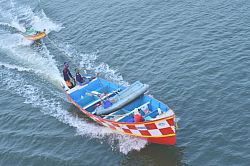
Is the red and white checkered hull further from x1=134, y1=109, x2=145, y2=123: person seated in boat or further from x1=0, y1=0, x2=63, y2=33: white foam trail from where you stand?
x1=0, y1=0, x2=63, y2=33: white foam trail

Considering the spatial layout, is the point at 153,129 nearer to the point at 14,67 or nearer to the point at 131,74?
the point at 131,74

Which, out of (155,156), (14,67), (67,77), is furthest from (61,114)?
(14,67)

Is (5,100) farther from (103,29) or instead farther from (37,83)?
(103,29)

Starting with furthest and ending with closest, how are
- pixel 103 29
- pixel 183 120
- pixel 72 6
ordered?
1. pixel 72 6
2. pixel 103 29
3. pixel 183 120

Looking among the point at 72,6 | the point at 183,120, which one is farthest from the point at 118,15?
the point at 183,120

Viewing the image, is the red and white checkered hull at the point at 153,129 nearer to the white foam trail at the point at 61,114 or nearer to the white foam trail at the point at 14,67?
the white foam trail at the point at 61,114

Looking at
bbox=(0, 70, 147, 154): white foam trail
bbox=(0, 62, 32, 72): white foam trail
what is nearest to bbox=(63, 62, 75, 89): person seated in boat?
bbox=(0, 70, 147, 154): white foam trail

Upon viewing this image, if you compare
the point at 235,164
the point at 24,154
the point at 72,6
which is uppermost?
the point at 72,6
